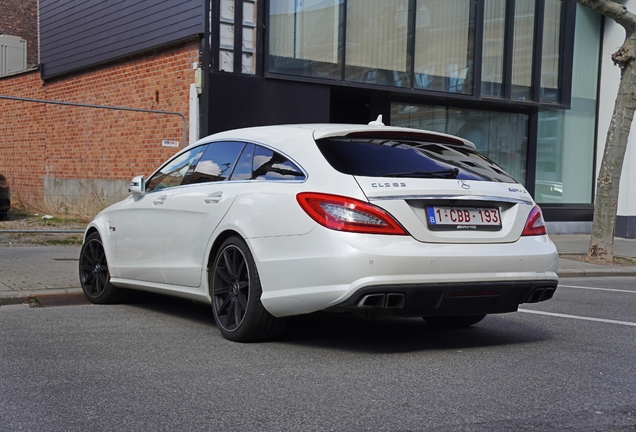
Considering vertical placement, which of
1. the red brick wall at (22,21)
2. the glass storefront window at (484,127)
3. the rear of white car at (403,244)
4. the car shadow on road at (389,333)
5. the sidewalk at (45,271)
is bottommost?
the sidewalk at (45,271)

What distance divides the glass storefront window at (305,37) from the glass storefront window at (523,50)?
4.63m

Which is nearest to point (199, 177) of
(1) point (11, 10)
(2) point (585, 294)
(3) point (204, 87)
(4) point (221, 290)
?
(4) point (221, 290)

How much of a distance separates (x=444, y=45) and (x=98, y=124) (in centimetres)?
731

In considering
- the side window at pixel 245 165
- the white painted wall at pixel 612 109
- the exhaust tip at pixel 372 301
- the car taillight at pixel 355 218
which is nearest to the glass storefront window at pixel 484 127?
the white painted wall at pixel 612 109

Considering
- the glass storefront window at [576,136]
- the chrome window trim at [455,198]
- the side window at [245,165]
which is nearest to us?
the chrome window trim at [455,198]

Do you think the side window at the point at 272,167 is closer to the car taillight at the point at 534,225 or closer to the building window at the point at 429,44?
the car taillight at the point at 534,225

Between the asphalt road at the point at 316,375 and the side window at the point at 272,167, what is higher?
the side window at the point at 272,167

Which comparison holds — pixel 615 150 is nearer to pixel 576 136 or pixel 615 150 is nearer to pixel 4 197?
pixel 576 136

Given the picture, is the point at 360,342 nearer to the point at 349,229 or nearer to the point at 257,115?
the point at 349,229

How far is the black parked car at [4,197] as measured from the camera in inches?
624

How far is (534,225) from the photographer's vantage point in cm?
567

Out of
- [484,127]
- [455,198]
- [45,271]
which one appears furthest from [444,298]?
[484,127]

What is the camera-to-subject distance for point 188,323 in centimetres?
656

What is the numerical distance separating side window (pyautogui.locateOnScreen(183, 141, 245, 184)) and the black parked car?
10448 millimetres
